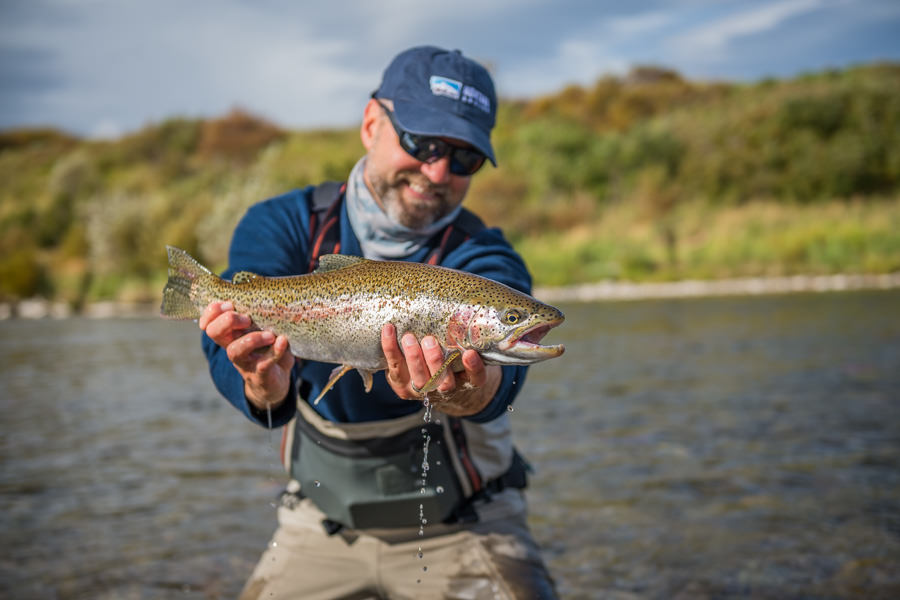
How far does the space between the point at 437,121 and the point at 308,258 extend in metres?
0.93

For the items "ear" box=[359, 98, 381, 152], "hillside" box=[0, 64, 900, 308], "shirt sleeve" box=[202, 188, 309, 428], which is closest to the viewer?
"shirt sleeve" box=[202, 188, 309, 428]

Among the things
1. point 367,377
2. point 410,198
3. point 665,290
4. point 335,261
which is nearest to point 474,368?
point 367,377

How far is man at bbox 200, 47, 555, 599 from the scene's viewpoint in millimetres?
3545

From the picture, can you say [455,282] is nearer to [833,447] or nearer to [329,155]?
[833,447]

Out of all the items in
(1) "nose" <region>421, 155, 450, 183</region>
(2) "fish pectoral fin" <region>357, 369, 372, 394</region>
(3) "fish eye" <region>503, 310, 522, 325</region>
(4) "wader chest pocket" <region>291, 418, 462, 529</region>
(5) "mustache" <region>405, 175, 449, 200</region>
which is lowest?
(4) "wader chest pocket" <region>291, 418, 462, 529</region>

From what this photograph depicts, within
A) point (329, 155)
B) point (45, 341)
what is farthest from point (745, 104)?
point (45, 341)

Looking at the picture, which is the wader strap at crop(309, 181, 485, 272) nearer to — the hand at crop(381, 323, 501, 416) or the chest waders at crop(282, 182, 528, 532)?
the chest waders at crop(282, 182, 528, 532)

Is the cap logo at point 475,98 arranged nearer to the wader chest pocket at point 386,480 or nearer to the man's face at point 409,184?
the man's face at point 409,184

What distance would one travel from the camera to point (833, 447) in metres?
8.34

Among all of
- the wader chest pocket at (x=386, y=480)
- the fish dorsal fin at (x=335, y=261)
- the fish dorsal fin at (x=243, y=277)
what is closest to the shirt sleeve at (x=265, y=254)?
the fish dorsal fin at (x=243, y=277)

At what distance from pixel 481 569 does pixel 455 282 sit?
146 cm

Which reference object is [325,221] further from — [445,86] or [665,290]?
[665,290]

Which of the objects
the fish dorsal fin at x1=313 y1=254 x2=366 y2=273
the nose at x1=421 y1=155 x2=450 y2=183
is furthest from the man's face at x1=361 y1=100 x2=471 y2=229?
the fish dorsal fin at x1=313 y1=254 x2=366 y2=273

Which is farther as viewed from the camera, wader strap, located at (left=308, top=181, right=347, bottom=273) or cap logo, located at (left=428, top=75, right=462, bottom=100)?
wader strap, located at (left=308, top=181, right=347, bottom=273)
